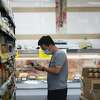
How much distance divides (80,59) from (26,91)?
137cm

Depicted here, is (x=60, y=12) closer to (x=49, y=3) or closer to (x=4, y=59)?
(x=49, y=3)

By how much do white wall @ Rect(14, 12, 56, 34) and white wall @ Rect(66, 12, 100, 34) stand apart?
410mm

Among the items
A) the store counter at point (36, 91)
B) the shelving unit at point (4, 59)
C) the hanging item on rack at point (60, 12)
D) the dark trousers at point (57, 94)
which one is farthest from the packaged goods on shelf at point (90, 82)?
the hanging item on rack at point (60, 12)

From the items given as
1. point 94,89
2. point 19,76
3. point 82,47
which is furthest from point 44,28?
point 94,89

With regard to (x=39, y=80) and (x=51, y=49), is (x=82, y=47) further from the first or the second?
(x=51, y=49)

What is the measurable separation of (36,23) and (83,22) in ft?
3.74

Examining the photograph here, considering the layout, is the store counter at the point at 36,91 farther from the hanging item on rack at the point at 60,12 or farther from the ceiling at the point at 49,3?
the ceiling at the point at 49,3

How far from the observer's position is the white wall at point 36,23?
7895mm

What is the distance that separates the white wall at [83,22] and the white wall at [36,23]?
410 millimetres

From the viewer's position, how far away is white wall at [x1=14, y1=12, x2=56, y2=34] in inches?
311

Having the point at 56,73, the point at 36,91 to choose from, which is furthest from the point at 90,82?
the point at 36,91

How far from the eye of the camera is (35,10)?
788 cm

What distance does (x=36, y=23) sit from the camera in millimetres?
7961

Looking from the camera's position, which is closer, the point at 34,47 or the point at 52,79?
the point at 52,79
